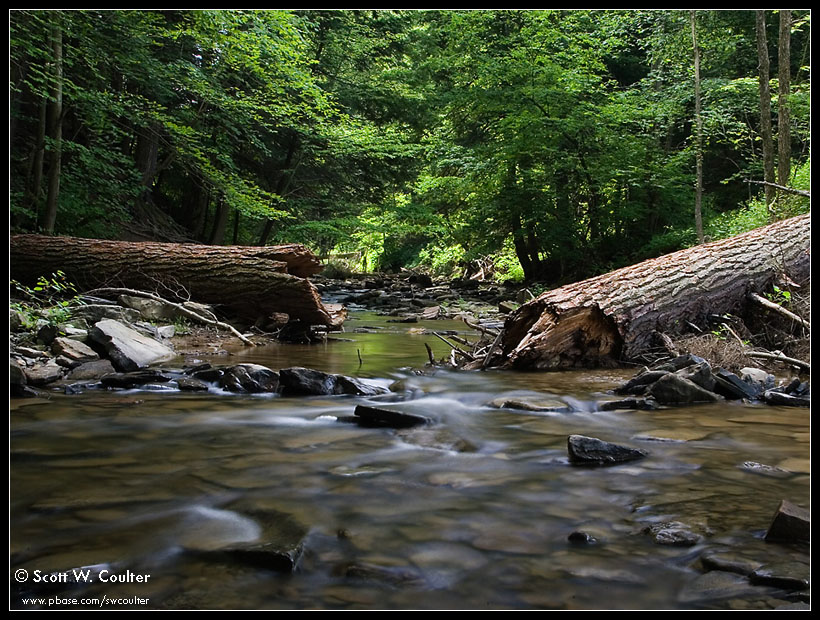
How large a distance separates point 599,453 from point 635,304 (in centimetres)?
349

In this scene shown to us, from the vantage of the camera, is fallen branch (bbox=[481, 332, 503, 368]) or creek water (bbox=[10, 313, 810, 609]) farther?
fallen branch (bbox=[481, 332, 503, 368])

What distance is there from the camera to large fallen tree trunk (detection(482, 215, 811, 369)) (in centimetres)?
613

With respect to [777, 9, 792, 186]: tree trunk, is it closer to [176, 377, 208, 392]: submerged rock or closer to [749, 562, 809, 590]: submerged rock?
[176, 377, 208, 392]: submerged rock

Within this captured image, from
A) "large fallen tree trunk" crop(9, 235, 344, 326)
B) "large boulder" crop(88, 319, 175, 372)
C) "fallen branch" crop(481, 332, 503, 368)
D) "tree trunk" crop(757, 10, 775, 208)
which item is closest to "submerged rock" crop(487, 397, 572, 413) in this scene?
"fallen branch" crop(481, 332, 503, 368)

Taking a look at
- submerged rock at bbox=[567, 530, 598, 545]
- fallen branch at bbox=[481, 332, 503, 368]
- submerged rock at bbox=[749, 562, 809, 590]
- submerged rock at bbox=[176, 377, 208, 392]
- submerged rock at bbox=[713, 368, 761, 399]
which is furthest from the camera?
fallen branch at bbox=[481, 332, 503, 368]

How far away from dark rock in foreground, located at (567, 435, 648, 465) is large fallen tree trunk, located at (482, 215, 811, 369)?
2.91 m

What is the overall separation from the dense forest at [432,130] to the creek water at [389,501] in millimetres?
7557

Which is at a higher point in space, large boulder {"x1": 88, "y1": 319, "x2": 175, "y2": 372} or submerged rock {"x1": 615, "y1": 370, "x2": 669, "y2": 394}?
large boulder {"x1": 88, "y1": 319, "x2": 175, "y2": 372}

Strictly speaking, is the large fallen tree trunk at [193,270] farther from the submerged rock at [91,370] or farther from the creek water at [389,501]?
the creek water at [389,501]

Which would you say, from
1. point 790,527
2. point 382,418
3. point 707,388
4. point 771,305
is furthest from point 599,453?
point 771,305

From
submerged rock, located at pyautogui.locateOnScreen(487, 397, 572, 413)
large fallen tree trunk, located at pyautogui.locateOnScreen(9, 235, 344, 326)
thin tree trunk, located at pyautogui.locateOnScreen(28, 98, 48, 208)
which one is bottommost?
submerged rock, located at pyautogui.locateOnScreen(487, 397, 572, 413)

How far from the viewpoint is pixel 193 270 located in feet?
29.4

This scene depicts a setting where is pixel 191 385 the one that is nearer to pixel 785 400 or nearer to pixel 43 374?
pixel 43 374

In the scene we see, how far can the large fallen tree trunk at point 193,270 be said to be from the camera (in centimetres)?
864
